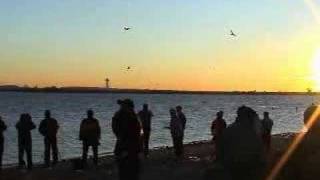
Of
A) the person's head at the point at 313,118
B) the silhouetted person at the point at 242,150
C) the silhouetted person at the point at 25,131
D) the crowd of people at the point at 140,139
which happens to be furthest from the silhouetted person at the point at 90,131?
the silhouetted person at the point at 242,150

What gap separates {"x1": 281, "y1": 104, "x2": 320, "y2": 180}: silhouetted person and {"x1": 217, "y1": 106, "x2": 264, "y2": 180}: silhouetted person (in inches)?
63.4

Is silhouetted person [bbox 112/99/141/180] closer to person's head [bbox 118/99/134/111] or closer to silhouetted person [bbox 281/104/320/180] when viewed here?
person's head [bbox 118/99/134/111]

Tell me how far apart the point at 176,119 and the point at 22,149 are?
4533 millimetres

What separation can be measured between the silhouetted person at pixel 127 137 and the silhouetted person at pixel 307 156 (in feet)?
8.59

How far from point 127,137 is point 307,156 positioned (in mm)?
3068

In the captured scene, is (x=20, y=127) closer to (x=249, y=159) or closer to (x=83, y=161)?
(x=83, y=161)

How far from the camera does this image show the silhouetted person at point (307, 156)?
11461mm

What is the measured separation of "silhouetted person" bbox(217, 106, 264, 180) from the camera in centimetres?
991

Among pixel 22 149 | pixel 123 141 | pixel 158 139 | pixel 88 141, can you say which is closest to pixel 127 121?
pixel 123 141

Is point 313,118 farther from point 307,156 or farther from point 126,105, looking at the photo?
point 126,105

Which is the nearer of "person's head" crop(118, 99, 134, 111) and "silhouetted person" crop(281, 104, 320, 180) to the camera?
"silhouetted person" crop(281, 104, 320, 180)

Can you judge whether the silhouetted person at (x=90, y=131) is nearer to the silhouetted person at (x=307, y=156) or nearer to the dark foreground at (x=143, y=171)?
the dark foreground at (x=143, y=171)

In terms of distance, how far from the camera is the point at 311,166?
1181 centimetres

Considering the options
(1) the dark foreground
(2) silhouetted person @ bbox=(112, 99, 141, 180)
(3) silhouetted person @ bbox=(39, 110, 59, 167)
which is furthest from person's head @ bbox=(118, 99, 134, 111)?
(3) silhouetted person @ bbox=(39, 110, 59, 167)
